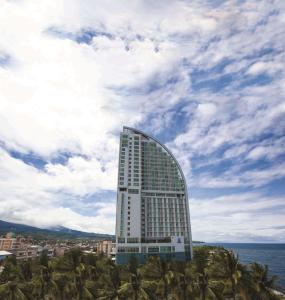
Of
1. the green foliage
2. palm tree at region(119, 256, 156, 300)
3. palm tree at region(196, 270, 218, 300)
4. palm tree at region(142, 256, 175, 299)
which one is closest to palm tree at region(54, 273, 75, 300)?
the green foliage

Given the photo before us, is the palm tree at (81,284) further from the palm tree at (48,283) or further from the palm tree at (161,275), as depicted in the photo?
the palm tree at (161,275)

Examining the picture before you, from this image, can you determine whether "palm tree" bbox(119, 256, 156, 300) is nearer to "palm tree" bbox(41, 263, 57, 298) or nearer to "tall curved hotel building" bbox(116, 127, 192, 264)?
"palm tree" bbox(41, 263, 57, 298)

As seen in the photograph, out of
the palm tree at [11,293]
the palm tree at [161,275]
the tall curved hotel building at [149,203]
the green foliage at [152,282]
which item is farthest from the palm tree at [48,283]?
the tall curved hotel building at [149,203]

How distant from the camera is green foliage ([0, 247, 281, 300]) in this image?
34219mm

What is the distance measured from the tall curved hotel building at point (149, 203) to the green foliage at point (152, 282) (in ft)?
200

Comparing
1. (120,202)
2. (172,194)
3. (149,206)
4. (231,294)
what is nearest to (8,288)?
(231,294)

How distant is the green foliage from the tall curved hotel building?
6111 cm

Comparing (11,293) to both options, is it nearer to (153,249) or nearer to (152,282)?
(152,282)

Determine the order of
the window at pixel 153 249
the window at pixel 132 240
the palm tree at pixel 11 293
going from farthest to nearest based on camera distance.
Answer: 1. the window at pixel 153 249
2. the window at pixel 132 240
3. the palm tree at pixel 11 293

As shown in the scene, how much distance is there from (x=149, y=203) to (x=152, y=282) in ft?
250

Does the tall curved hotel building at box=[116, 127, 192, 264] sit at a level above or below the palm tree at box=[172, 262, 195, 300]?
above

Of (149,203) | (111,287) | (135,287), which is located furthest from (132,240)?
(135,287)

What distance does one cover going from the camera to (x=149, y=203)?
118812mm

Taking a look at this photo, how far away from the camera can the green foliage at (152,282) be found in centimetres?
3422
